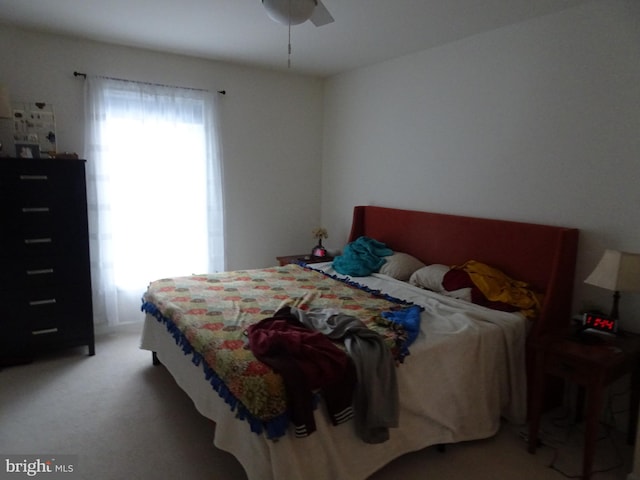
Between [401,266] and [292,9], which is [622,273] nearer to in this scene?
[401,266]

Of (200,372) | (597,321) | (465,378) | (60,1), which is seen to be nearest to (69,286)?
(200,372)

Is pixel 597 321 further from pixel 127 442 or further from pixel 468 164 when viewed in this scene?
pixel 127 442

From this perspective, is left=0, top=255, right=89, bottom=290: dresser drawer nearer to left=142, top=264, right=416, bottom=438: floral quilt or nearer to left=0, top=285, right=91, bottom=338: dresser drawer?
left=0, top=285, right=91, bottom=338: dresser drawer

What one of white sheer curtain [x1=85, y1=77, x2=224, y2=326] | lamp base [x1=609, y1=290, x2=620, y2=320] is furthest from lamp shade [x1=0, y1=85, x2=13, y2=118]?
lamp base [x1=609, y1=290, x2=620, y2=320]

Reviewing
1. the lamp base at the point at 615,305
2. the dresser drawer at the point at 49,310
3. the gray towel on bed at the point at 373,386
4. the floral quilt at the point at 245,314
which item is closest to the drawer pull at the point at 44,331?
the dresser drawer at the point at 49,310

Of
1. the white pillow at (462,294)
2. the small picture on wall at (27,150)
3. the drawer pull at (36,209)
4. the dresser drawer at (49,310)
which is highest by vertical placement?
the small picture on wall at (27,150)

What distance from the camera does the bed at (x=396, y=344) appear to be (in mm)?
1798

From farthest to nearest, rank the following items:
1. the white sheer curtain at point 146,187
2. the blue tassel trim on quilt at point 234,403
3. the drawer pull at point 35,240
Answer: the white sheer curtain at point 146,187
the drawer pull at point 35,240
the blue tassel trim on quilt at point 234,403

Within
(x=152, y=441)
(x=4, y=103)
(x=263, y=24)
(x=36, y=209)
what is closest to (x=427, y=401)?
(x=152, y=441)

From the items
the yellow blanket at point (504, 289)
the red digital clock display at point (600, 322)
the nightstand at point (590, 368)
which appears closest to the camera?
the nightstand at point (590, 368)

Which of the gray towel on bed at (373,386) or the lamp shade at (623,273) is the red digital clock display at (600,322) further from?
the gray towel on bed at (373,386)

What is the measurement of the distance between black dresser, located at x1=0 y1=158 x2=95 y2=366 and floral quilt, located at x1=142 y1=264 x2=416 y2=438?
0.76 m

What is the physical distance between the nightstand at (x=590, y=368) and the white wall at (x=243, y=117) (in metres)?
3.18

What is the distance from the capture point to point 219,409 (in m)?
1.97
